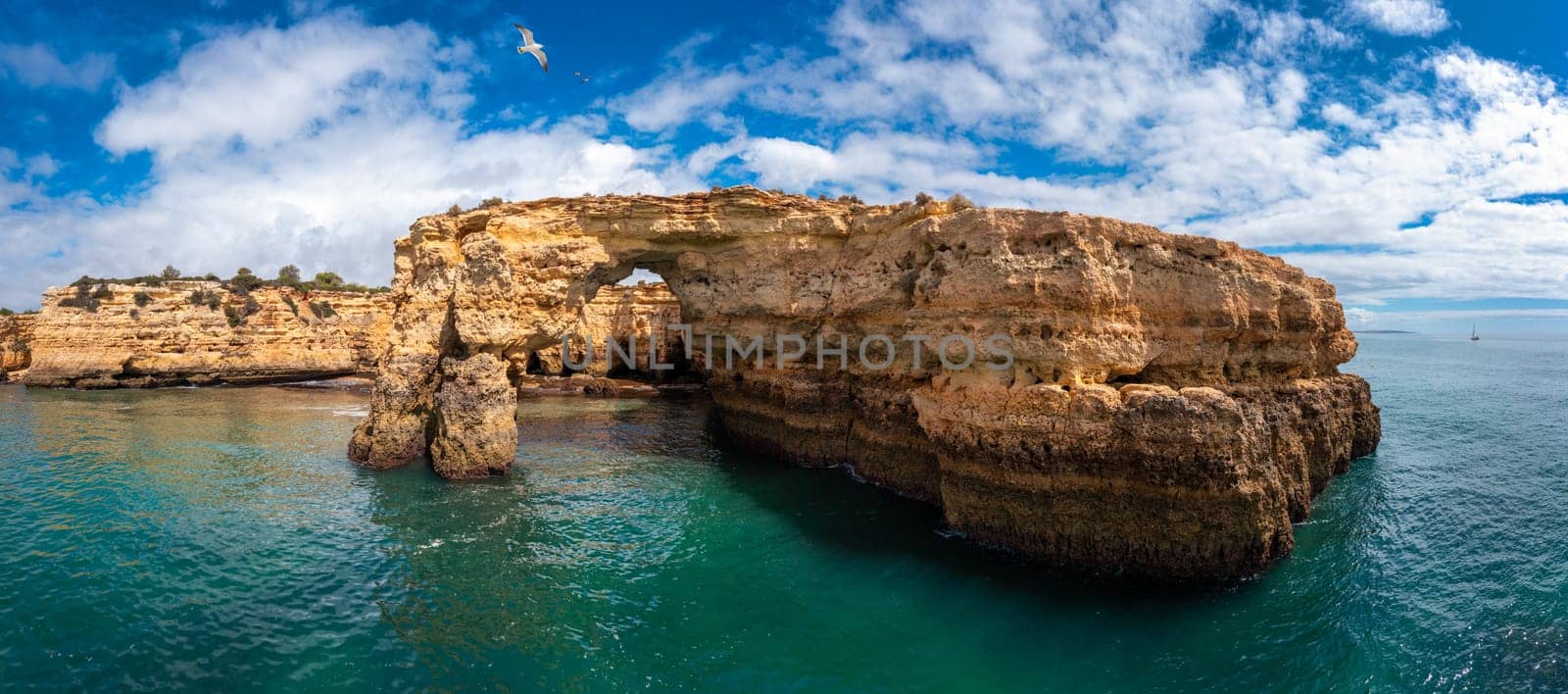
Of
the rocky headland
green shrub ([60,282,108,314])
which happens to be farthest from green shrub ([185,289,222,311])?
green shrub ([60,282,108,314])

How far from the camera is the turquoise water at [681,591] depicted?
788cm

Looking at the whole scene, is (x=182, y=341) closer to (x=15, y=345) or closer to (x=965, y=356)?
(x=15, y=345)

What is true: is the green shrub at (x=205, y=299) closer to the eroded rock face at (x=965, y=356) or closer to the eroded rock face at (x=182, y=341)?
the eroded rock face at (x=182, y=341)

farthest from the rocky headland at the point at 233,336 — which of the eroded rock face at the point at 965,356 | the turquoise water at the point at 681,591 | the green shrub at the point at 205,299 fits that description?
the turquoise water at the point at 681,591

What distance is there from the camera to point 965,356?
11.6m

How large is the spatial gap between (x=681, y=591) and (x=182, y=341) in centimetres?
3980

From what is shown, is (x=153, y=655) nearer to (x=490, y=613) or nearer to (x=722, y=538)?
(x=490, y=613)

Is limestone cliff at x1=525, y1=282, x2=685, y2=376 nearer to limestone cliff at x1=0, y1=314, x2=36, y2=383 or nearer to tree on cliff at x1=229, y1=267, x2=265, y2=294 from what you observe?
tree on cliff at x1=229, y1=267, x2=265, y2=294

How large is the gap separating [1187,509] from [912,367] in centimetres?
588

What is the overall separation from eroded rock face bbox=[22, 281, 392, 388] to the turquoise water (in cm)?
2145

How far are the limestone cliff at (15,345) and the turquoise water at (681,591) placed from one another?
102 ft

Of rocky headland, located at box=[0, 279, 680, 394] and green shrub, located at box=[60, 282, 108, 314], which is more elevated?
green shrub, located at box=[60, 282, 108, 314]

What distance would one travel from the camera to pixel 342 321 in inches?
1544

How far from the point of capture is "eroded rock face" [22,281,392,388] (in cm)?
3356
